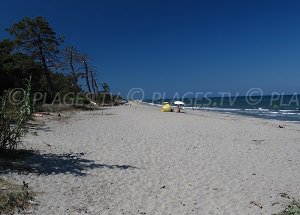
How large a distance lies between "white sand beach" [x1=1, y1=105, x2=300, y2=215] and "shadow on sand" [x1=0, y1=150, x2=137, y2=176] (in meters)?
0.02

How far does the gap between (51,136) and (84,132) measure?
1.87 meters

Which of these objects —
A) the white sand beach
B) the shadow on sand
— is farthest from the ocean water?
the shadow on sand

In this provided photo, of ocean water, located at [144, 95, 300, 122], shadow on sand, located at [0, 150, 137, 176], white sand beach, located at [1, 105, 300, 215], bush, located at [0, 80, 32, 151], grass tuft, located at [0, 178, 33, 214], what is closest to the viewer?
grass tuft, located at [0, 178, 33, 214]

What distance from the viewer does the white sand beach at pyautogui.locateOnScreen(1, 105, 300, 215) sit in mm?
5680

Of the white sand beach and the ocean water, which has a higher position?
the ocean water

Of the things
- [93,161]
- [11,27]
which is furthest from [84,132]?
[11,27]

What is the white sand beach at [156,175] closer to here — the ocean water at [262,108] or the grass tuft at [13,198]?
the grass tuft at [13,198]

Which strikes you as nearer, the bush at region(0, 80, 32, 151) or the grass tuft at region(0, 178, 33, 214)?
the grass tuft at region(0, 178, 33, 214)

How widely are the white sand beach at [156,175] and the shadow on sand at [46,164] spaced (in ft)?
0.07

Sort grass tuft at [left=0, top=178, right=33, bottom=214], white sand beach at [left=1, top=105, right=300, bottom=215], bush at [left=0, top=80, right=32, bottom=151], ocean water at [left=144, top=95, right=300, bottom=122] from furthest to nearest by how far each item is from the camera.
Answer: ocean water at [left=144, top=95, right=300, bottom=122]
bush at [left=0, top=80, right=32, bottom=151]
white sand beach at [left=1, top=105, right=300, bottom=215]
grass tuft at [left=0, top=178, right=33, bottom=214]

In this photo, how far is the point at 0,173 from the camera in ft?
21.2

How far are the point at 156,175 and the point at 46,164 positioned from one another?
2547mm

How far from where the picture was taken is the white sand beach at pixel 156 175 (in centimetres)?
568

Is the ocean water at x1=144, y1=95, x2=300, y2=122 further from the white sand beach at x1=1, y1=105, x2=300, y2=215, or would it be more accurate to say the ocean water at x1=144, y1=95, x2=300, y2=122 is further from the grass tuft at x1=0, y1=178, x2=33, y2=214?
the grass tuft at x1=0, y1=178, x2=33, y2=214
